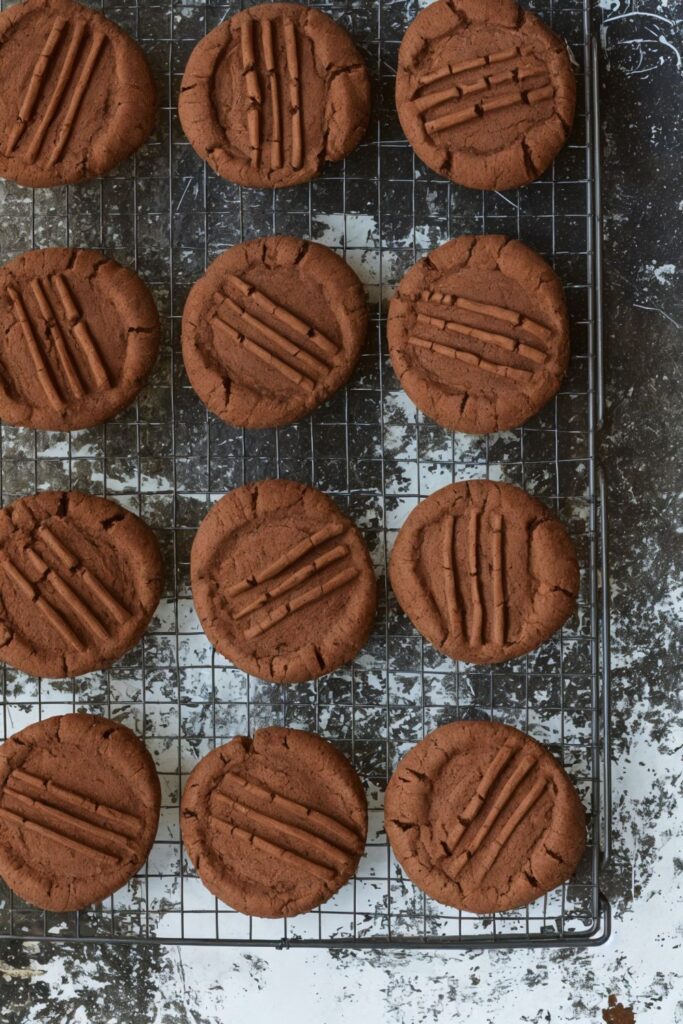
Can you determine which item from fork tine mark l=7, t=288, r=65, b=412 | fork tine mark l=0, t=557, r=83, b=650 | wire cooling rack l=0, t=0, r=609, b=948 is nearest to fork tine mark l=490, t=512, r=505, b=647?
wire cooling rack l=0, t=0, r=609, b=948

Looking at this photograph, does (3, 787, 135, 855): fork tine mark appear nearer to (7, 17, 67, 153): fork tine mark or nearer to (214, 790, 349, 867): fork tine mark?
(214, 790, 349, 867): fork tine mark

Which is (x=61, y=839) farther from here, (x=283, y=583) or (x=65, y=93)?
(x=65, y=93)

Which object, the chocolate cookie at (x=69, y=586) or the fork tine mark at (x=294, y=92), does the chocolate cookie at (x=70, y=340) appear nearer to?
the chocolate cookie at (x=69, y=586)

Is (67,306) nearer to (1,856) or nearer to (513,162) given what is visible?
(513,162)

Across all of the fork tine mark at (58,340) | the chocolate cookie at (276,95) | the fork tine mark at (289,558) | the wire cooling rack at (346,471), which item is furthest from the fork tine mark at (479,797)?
the chocolate cookie at (276,95)

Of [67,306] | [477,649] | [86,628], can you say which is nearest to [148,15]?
[67,306]
